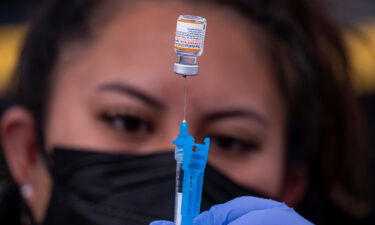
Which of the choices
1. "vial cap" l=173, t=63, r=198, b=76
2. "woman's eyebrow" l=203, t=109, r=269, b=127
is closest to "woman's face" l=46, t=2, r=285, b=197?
"woman's eyebrow" l=203, t=109, r=269, b=127

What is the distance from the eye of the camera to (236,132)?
1378 millimetres

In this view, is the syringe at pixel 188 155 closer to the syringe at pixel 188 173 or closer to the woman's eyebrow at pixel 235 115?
the syringe at pixel 188 173

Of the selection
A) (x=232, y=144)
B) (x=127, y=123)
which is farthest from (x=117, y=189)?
(x=232, y=144)

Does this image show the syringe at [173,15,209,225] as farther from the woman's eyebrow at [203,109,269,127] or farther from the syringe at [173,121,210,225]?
the woman's eyebrow at [203,109,269,127]

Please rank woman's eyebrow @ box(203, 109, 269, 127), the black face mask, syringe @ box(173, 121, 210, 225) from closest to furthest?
1. syringe @ box(173, 121, 210, 225)
2. the black face mask
3. woman's eyebrow @ box(203, 109, 269, 127)

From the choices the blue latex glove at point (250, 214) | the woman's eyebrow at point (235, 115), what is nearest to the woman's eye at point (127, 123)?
the woman's eyebrow at point (235, 115)

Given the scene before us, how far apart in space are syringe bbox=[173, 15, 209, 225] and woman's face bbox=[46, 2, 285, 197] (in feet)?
1.47

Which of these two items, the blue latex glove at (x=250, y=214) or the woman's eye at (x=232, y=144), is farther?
the woman's eye at (x=232, y=144)

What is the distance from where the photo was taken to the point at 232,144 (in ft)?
4.66

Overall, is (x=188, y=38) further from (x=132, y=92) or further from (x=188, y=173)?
(x=132, y=92)

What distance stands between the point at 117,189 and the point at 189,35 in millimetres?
599

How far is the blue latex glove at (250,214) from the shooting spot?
0.85 metres

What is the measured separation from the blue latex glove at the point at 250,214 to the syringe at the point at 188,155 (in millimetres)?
30

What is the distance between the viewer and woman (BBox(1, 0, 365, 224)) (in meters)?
1.29
